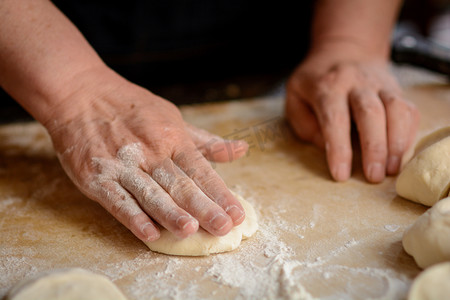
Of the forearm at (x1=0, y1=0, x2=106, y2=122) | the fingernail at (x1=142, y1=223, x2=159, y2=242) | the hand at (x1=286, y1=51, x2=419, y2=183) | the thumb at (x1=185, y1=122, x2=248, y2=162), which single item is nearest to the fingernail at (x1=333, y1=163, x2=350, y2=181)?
the hand at (x1=286, y1=51, x2=419, y2=183)

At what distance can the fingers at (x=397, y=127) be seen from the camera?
1.52 m

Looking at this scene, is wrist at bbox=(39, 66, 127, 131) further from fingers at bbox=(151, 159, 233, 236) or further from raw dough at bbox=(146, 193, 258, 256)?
raw dough at bbox=(146, 193, 258, 256)

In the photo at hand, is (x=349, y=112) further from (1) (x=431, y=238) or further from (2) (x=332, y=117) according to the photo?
(1) (x=431, y=238)

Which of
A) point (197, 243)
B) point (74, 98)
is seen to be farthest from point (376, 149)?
point (74, 98)

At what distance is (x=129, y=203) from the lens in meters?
1.18

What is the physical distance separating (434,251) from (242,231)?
0.50 metres

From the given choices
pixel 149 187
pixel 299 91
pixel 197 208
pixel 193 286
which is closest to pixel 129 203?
pixel 149 187

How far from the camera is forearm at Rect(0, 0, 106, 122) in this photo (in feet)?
4.51

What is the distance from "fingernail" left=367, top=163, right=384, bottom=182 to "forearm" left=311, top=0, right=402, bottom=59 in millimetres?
716

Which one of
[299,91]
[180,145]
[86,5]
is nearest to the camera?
[180,145]

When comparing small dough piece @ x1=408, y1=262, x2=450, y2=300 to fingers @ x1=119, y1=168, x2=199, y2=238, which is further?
fingers @ x1=119, y1=168, x2=199, y2=238

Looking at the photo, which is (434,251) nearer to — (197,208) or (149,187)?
(197,208)

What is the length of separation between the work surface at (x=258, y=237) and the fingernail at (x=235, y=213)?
9cm

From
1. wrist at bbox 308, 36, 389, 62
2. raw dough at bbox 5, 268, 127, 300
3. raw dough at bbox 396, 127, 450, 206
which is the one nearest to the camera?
raw dough at bbox 5, 268, 127, 300
